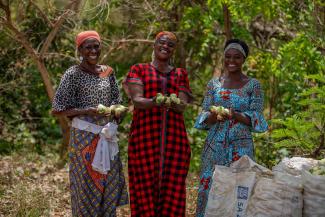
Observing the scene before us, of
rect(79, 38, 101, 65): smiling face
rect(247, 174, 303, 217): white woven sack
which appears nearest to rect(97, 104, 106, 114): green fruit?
rect(79, 38, 101, 65): smiling face

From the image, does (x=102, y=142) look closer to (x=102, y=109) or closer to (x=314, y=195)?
(x=102, y=109)

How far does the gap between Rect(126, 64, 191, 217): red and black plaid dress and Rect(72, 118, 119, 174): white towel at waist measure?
203 millimetres

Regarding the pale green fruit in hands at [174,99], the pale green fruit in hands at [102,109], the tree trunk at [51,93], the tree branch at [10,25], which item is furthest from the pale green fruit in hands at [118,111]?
the tree branch at [10,25]

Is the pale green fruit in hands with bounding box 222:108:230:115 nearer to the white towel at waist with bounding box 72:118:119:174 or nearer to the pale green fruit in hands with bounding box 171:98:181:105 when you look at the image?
the pale green fruit in hands with bounding box 171:98:181:105

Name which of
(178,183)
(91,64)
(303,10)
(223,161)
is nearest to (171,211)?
(178,183)

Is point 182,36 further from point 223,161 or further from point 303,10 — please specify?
point 223,161

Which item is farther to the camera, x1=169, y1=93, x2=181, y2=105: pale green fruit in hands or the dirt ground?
the dirt ground

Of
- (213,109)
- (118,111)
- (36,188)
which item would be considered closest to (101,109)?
(118,111)

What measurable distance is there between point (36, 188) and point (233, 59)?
2.78 metres

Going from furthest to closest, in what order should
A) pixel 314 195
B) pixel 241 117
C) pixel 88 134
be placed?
pixel 88 134
pixel 241 117
pixel 314 195

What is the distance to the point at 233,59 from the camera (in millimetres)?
5121

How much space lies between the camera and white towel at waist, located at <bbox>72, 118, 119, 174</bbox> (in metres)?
5.07

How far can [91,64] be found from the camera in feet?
16.9

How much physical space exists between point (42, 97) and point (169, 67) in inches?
180
